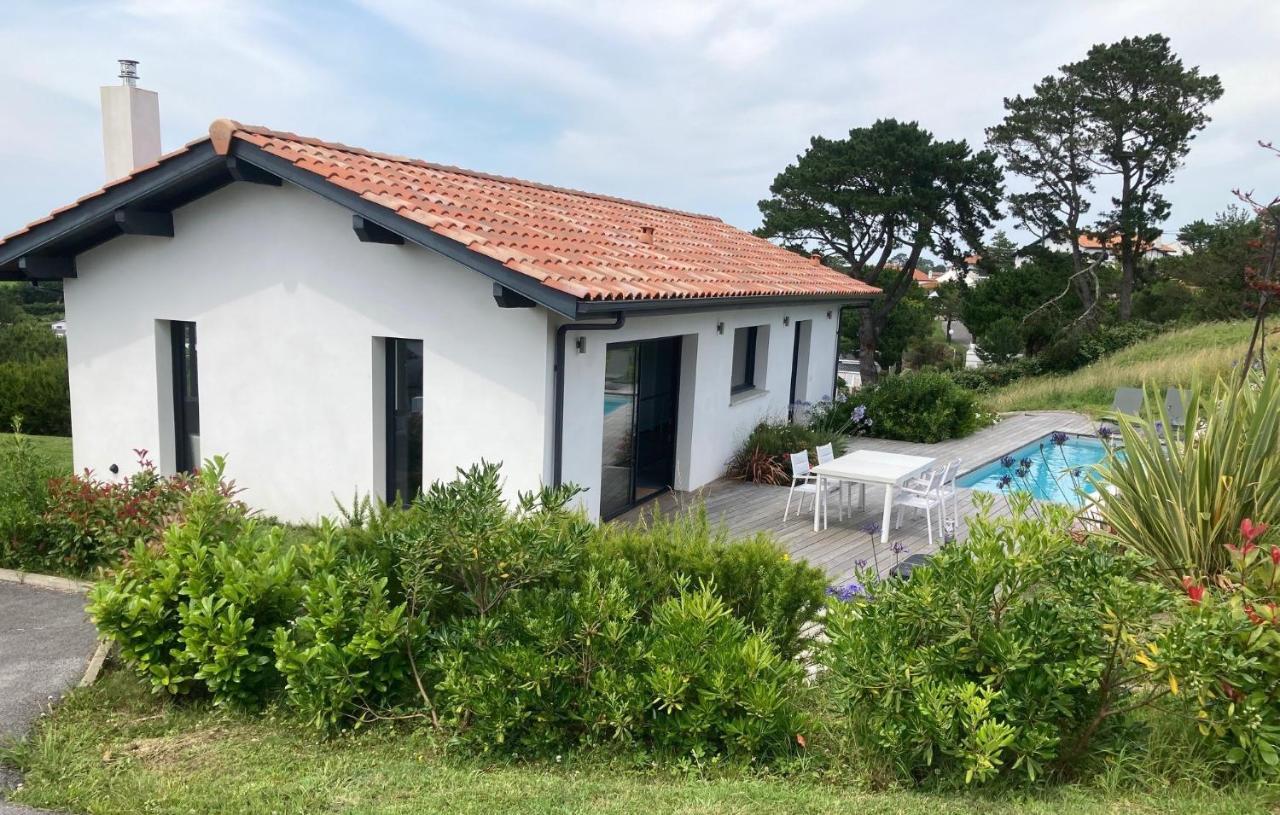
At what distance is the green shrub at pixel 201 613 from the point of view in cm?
493

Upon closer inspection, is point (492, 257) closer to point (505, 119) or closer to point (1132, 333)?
point (505, 119)

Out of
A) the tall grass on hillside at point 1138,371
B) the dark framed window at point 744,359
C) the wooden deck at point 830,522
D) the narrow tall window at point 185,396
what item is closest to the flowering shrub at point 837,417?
the wooden deck at point 830,522

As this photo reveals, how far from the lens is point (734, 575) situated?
5.44 metres

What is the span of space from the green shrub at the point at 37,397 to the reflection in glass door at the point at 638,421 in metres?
12.4

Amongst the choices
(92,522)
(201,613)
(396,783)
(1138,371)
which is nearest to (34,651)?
(201,613)

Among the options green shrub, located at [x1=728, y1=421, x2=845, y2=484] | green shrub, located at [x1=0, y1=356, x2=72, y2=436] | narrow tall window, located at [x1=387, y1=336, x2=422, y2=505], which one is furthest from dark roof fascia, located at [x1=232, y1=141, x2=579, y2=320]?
green shrub, located at [x1=0, y1=356, x2=72, y2=436]

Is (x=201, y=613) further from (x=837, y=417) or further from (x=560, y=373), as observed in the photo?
(x=837, y=417)

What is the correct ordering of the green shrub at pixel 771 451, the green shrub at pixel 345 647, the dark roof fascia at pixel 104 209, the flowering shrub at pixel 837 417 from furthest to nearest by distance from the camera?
1. the flowering shrub at pixel 837 417
2. the green shrub at pixel 771 451
3. the dark roof fascia at pixel 104 209
4. the green shrub at pixel 345 647

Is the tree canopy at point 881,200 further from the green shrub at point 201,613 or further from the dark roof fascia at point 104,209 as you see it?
the green shrub at point 201,613

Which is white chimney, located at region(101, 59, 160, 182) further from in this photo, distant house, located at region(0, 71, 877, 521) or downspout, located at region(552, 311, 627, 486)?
downspout, located at region(552, 311, 627, 486)

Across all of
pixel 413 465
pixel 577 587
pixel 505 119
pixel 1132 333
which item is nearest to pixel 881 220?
pixel 1132 333

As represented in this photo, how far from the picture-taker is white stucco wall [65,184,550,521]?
8.58m

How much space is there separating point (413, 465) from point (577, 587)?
4.65 m

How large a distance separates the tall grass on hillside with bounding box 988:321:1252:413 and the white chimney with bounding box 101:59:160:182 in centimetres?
1712
